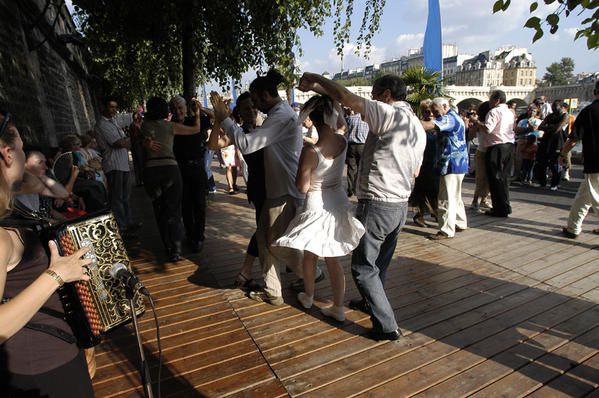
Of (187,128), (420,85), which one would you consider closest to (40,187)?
(187,128)

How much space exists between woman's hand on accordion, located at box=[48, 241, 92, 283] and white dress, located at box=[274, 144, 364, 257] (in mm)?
1530

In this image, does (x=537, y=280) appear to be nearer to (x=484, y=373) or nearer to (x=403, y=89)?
(x=484, y=373)

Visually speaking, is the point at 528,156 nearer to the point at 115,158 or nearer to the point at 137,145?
the point at 115,158

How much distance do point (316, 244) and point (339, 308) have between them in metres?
0.66

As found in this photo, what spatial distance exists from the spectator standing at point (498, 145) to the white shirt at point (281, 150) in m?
3.66

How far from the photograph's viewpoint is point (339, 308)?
114 inches

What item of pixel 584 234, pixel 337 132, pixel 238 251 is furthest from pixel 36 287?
pixel 584 234

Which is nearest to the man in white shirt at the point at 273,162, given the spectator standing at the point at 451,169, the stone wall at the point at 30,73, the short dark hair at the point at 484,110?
the spectator standing at the point at 451,169

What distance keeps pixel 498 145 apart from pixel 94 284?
5671 mm

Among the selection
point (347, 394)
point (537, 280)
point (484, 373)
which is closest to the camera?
point (347, 394)

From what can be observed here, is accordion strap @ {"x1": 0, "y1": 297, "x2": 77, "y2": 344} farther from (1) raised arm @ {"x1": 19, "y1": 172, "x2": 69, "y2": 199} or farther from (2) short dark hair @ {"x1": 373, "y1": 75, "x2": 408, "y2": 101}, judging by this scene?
(2) short dark hair @ {"x1": 373, "y1": 75, "x2": 408, "y2": 101}

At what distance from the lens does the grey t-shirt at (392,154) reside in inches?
94.4

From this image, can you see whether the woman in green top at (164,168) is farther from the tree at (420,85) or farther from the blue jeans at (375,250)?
the tree at (420,85)

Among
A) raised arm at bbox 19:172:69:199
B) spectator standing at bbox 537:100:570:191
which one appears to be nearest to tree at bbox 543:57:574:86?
spectator standing at bbox 537:100:570:191
